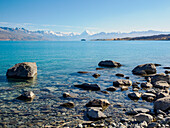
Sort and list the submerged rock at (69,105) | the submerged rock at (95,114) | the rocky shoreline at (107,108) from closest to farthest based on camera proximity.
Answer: the rocky shoreline at (107,108) < the submerged rock at (95,114) < the submerged rock at (69,105)

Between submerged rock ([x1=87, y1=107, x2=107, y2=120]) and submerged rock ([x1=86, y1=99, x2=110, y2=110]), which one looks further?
submerged rock ([x1=86, y1=99, x2=110, y2=110])

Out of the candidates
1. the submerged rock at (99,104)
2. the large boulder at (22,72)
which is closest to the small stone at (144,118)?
the submerged rock at (99,104)

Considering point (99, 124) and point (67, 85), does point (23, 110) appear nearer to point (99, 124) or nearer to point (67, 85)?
point (99, 124)

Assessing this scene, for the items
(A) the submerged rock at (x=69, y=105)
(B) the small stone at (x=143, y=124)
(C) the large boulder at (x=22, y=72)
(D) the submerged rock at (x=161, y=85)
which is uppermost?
(C) the large boulder at (x=22, y=72)

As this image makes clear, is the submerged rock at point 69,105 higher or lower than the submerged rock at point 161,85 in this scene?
lower

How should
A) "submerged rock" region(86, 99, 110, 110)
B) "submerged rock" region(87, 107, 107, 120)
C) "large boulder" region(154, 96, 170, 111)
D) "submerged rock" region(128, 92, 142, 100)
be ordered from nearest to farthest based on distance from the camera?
"submerged rock" region(87, 107, 107, 120) → "large boulder" region(154, 96, 170, 111) → "submerged rock" region(86, 99, 110, 110) → "submerged rock" region(128, 92, 142, 100)

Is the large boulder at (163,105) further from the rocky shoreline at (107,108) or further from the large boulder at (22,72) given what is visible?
the large boulder at (22,72)

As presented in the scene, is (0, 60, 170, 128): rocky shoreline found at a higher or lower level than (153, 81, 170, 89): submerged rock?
lower

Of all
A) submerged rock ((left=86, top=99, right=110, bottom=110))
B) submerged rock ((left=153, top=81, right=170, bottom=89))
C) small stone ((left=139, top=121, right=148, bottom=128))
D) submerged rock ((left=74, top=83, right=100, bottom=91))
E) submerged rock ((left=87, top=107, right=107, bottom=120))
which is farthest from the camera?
submerged rock ((left=153, top=81, right=170, bottom=89))

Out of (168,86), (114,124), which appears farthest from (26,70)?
(168,86)

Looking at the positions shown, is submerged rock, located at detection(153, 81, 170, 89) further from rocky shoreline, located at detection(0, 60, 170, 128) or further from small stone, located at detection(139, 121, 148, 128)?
small stone, located at detection(139, 121, 148, 128)

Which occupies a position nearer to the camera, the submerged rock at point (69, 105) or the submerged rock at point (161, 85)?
the submerged rock at point (69, 105)

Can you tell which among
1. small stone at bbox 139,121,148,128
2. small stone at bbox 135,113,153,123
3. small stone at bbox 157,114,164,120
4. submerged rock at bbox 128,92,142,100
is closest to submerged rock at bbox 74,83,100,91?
submerged rock at bbox 128,92,142,100

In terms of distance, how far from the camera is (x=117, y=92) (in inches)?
759
